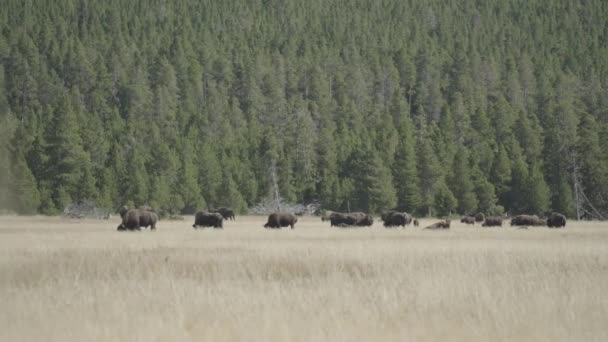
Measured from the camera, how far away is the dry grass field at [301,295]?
10.7 metres

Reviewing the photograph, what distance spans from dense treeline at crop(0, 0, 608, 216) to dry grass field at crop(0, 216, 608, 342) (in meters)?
56.5

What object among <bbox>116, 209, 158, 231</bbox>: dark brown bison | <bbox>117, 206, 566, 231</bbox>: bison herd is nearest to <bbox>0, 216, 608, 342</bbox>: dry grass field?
<bbox>116, 209, 158, 231</bbox>: dark brown bison

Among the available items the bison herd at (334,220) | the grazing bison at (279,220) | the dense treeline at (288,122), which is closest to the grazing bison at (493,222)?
the bison herd at (334,220)

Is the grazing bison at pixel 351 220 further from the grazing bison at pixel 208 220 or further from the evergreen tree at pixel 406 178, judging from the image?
the evergreen tree at pixel 406 178

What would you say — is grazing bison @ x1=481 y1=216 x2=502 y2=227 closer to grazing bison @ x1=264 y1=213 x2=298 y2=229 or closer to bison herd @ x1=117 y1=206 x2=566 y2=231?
bison herd @ x1=117 y1=206 x2=566 y2=231

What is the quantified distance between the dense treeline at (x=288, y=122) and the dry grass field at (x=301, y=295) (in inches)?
2224

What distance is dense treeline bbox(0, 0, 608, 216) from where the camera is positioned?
83688 mm

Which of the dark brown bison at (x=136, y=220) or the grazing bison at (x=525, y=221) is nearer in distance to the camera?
the dark brown bison at (x=136, y=220)

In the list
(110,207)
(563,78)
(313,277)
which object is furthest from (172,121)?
(313,277)

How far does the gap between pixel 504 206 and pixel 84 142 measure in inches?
2008

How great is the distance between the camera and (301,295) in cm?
1373

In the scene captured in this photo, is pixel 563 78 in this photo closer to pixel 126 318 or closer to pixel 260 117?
pixel 260 117

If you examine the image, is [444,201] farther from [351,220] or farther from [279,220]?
[279,220]

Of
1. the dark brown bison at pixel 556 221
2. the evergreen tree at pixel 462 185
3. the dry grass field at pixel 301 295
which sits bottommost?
the dry grass field at pixel 301 295
